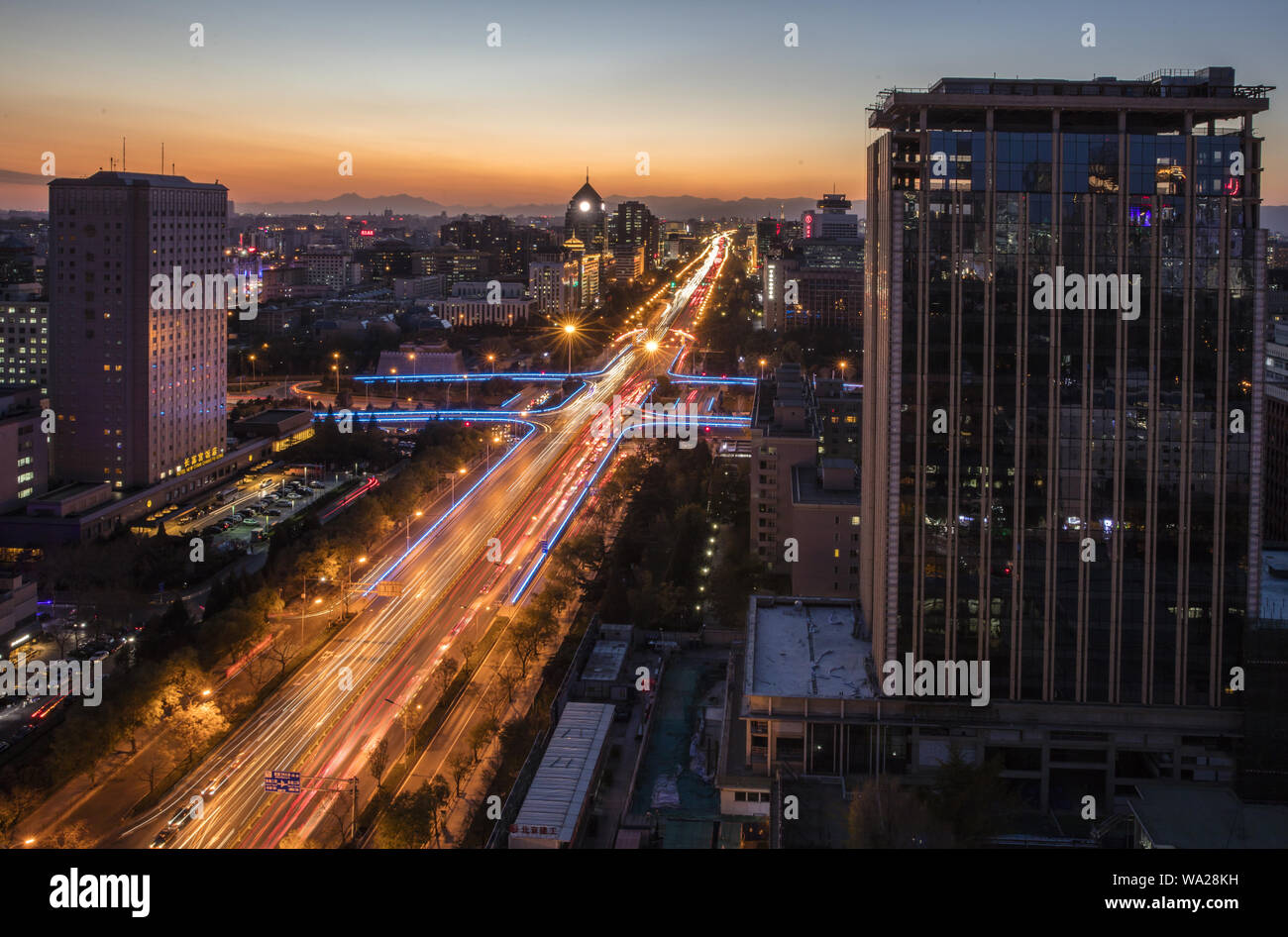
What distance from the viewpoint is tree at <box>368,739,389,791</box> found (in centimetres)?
1249

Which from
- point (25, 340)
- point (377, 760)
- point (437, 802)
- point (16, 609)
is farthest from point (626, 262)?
point (437, 802)

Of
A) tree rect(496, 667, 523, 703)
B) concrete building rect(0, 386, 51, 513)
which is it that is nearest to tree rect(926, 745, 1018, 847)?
tree rect(496, 667, 523, 703)

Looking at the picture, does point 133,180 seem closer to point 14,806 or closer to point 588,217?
point 14,806

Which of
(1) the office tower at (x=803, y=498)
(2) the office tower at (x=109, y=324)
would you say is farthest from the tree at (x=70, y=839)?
(2) the office tower at (x=109, y=324)

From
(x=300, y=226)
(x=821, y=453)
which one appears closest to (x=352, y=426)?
(x=821, y=453)

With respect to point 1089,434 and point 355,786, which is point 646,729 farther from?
point 1089,434

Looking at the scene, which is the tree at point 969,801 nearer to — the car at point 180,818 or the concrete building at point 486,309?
the car at point 180,818

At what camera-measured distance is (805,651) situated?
13.3 metres

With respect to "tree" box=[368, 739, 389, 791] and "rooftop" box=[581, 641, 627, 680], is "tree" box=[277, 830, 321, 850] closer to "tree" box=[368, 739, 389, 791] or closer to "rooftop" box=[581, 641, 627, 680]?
"tree" box=[368, 739, 389, 791]

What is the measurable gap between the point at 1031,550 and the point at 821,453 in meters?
9.49

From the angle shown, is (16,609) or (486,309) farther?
(486,309)

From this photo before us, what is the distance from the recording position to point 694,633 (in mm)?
17359

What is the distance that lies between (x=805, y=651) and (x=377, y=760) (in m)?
5.09

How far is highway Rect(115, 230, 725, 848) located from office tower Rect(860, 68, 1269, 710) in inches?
266
